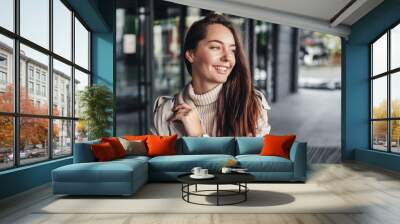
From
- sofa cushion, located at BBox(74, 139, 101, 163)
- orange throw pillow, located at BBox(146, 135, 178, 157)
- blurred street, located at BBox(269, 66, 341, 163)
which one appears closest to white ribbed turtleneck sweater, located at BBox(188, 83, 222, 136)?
blurred street, located at BBox(269, 66, 341, 163)

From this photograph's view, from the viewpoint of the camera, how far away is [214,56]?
→ 29.0 feet

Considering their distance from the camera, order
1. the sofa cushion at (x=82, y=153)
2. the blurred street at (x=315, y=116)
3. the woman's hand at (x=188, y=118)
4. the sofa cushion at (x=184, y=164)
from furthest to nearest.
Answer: the blurred street at (x=315, y=116) → the woman's hand at (x=188, y=118) → the sofa cushion at (x=184, y=164) → the sofa cushion at (x=82, y=153)

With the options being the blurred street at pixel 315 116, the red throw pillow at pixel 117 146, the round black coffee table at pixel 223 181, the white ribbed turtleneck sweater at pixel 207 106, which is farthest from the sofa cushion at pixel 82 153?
the blurred street at pixel 315 116

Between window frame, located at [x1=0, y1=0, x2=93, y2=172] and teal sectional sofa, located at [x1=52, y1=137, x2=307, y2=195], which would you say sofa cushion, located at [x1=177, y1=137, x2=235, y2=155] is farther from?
window frame, located at [x1=0, y1=0, x2=93, y2=172]

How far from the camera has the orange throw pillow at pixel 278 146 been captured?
6.48m

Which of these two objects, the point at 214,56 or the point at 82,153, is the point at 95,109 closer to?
the point at 82,153

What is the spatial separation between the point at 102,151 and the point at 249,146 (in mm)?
2554

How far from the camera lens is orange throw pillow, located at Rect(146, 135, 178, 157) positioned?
6770 millimetres

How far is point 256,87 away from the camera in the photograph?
9.10 metres

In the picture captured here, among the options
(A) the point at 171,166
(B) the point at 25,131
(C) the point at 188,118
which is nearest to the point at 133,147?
(A) the point at 171,166

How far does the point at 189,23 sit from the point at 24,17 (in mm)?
4175

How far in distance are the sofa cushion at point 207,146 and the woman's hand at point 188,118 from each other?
1674mm

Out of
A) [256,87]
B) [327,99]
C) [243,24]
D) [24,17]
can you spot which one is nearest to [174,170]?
[24,17]

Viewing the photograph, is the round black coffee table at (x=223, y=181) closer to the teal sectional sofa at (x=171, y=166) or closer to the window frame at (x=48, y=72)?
the teal sectional sofa at (x=171, y=166)
